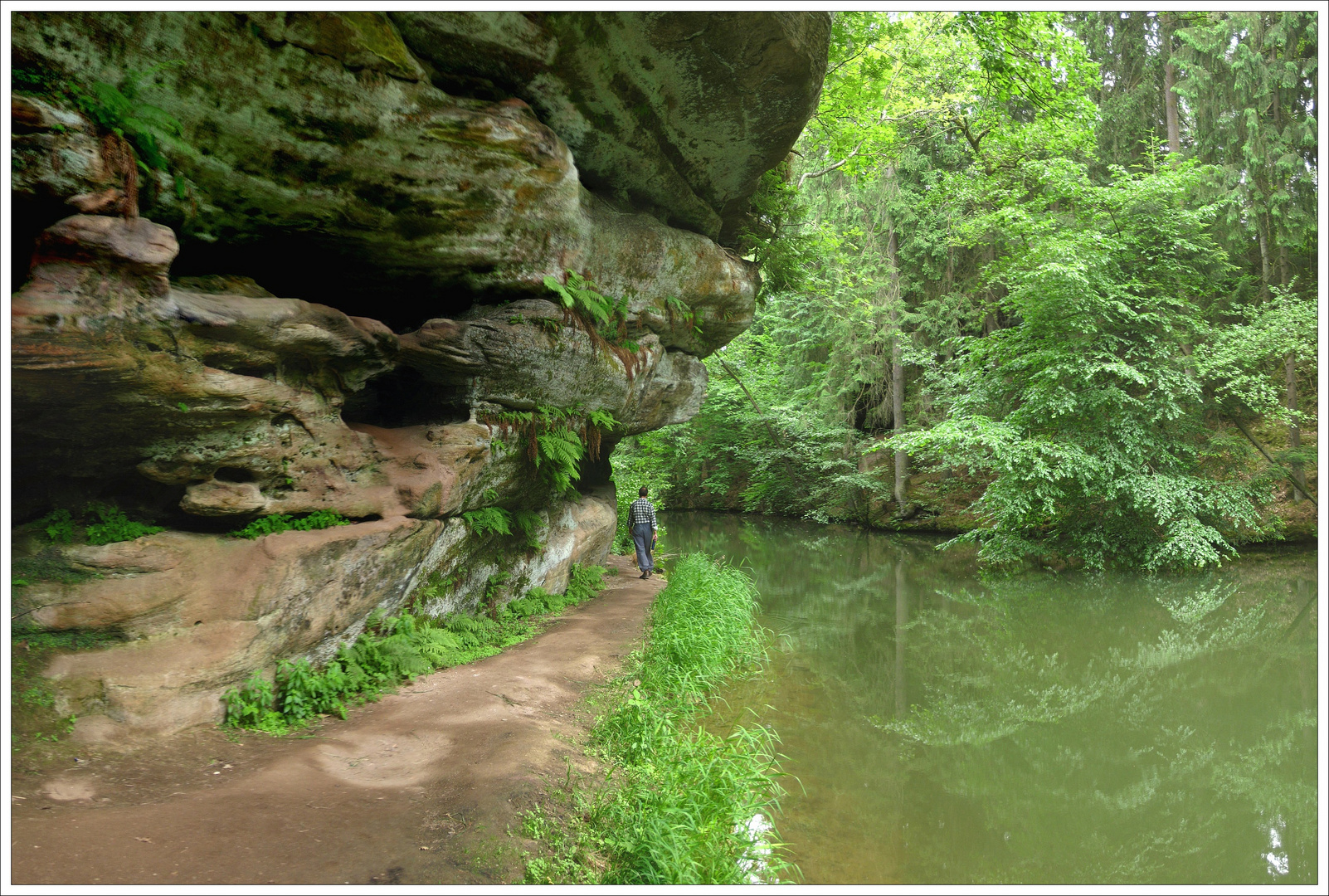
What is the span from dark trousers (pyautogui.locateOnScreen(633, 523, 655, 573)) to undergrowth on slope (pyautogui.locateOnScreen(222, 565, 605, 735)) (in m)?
4.59

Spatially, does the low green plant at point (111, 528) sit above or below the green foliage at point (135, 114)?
below

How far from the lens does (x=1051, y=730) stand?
312 inches

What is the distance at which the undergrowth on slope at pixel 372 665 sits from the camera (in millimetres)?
5805

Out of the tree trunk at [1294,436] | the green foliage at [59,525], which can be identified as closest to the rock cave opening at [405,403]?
the green foliage at [59,525]

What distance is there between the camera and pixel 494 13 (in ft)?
23.7

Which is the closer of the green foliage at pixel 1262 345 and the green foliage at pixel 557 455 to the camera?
the green foliage at pixel 557 455

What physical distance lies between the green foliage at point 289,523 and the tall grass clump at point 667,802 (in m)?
3.30

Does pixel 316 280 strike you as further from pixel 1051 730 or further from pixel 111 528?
pixel 1051 730

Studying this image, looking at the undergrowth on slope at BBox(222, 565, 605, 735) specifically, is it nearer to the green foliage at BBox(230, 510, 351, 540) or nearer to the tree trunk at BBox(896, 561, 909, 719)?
the green foliage at BBox(230, 510, 351, 540)

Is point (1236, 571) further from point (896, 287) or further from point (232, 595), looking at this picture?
point (232, 595)

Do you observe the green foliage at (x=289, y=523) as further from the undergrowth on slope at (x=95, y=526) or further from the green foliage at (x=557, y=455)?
the green foliage at (x=557, y=455)

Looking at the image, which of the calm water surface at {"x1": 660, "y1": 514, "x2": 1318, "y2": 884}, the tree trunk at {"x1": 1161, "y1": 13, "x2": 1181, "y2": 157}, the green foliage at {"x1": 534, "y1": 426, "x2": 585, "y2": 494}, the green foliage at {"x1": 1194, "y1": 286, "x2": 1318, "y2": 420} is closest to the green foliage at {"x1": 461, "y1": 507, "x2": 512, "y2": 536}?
the green foliage at {"x1": 534, "y1": 426, "x2": 585, "y2": 494}

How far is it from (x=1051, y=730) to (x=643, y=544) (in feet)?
27.4

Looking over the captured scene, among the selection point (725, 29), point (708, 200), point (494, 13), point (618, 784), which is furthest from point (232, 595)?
point (708, 200)
